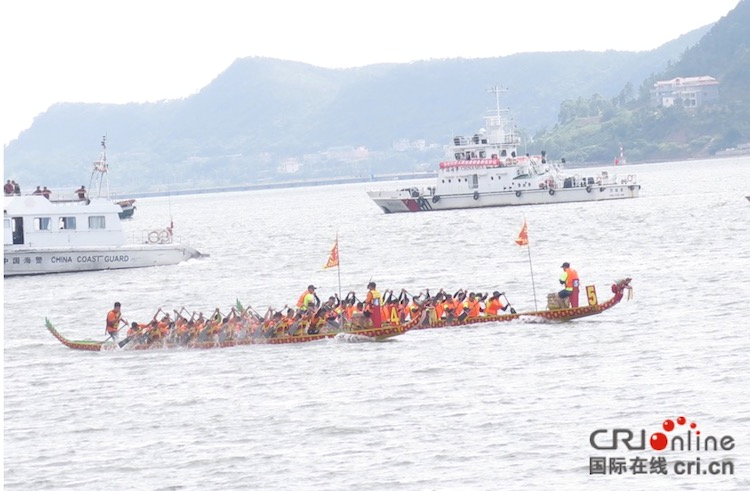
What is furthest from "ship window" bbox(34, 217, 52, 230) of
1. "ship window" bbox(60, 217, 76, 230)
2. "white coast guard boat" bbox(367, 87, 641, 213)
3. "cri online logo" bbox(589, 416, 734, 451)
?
"white coast guard boat" bbox(367, 87, 641, 213)

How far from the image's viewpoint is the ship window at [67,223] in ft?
244

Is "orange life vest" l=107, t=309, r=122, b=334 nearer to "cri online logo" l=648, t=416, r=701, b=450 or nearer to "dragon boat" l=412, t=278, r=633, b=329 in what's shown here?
"dragon boat" l=412, t=278, r=633, b=329

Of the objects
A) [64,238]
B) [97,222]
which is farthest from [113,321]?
[64,238]

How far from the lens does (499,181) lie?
12669 centimetres

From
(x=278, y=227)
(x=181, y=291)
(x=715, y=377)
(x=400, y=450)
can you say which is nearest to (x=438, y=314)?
(x=715, y=377)

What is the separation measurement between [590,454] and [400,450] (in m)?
3.92

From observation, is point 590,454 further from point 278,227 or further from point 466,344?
point 278,227

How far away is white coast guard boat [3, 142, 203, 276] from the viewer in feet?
242

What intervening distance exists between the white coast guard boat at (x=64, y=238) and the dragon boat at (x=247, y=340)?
2633 centimetres

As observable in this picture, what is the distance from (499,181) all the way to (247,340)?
8228cm

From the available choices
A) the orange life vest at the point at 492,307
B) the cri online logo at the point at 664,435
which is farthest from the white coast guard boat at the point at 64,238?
the cri online logo at the point at 664,435

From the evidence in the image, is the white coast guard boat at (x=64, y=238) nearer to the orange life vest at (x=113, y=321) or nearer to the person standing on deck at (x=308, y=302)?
the orange life vest at (x=113, y=321)

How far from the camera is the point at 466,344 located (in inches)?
1716

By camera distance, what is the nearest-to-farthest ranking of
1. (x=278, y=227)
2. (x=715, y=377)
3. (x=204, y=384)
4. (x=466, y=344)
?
(x=715, y=377)
(x=204, y=384)
(x=466, y=344)
(x=278, y=227)
